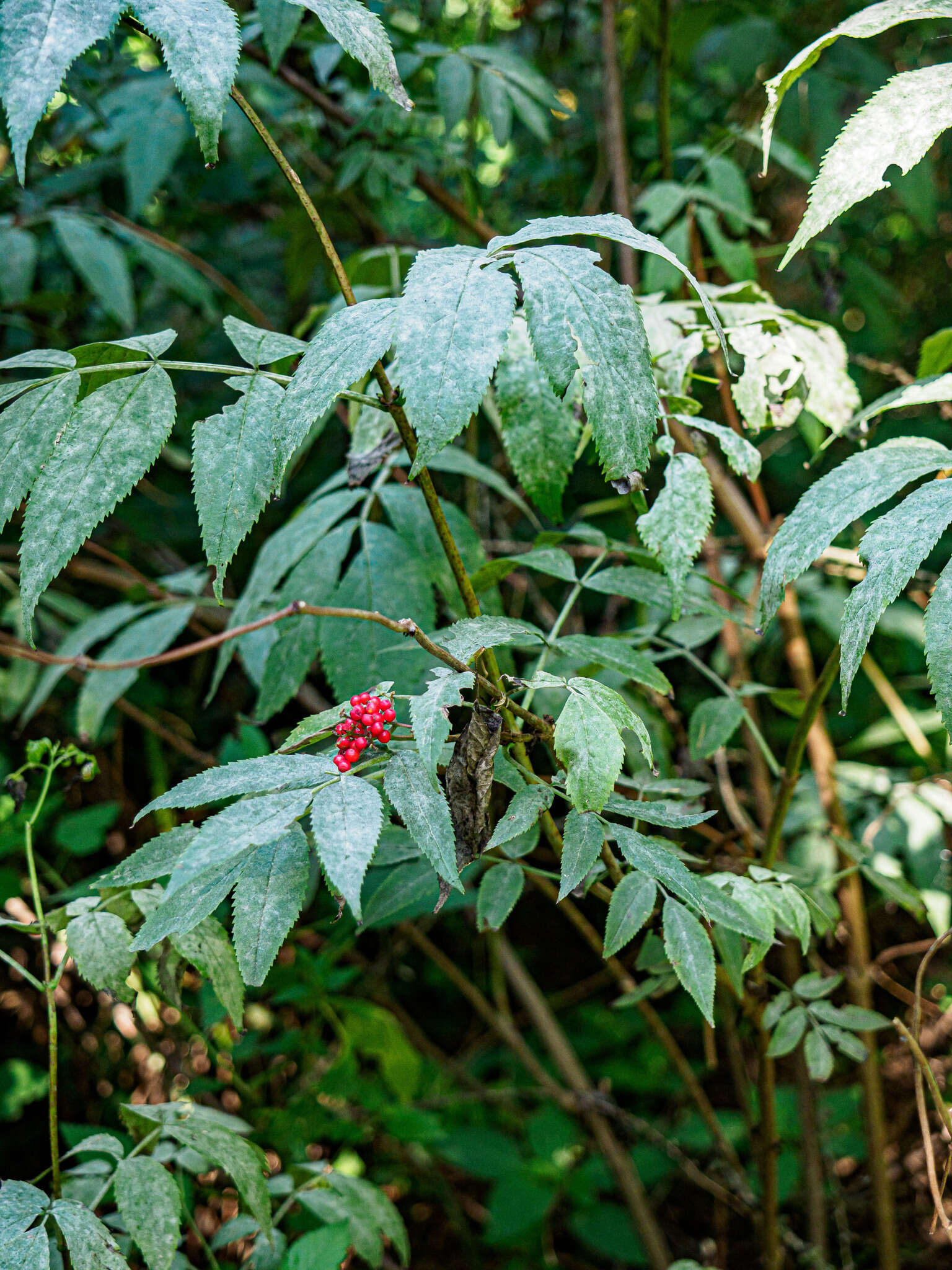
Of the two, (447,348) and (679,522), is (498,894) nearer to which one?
(679,522)

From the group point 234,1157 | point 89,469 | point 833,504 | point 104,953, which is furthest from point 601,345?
point 234,1157

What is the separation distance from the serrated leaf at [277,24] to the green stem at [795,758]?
0.84 m

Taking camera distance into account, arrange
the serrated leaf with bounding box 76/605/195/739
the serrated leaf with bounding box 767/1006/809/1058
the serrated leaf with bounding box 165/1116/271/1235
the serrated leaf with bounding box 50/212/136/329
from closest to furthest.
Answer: the serrated leaf with bounding box 165/1116/271/1235, the serrated leaf with bounding box 767/1006/809/1058, the serrated leaf with bounding box 76/605/195/739, the serrated leaf with bounding box 50/212/136/329

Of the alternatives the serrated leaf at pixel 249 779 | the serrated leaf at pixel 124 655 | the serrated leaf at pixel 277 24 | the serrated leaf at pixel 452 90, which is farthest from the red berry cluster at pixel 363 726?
the serrated leaf at pixel 452 90

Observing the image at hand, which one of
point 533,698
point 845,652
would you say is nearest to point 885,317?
point 533,698

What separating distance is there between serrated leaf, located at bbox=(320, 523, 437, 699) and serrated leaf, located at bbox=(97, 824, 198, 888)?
0.75ft

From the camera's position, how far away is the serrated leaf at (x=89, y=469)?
0.56m

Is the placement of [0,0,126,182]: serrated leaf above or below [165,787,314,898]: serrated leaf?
above

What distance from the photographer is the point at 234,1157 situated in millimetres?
708

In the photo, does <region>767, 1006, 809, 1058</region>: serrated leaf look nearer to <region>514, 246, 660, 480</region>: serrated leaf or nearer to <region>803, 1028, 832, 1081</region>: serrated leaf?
<region>803, 1028, 832, 1081</region>: serrated leaf

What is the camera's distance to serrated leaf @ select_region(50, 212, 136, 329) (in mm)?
1356

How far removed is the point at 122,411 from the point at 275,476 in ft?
0.39

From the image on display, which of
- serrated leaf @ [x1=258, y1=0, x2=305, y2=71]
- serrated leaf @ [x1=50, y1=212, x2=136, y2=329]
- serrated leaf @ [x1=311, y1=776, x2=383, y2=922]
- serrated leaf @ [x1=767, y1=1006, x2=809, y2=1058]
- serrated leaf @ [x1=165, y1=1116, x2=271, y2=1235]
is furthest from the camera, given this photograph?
serrated leaf @ [x1=50, y1=212, x2=136, y2=329]

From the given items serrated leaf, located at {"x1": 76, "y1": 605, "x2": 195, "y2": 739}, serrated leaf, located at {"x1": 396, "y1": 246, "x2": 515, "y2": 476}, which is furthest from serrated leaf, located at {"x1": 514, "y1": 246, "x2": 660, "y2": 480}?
serrated leaf, located at {"x1": 76, "y1": 605, "x2": 195, "y2": 739}
